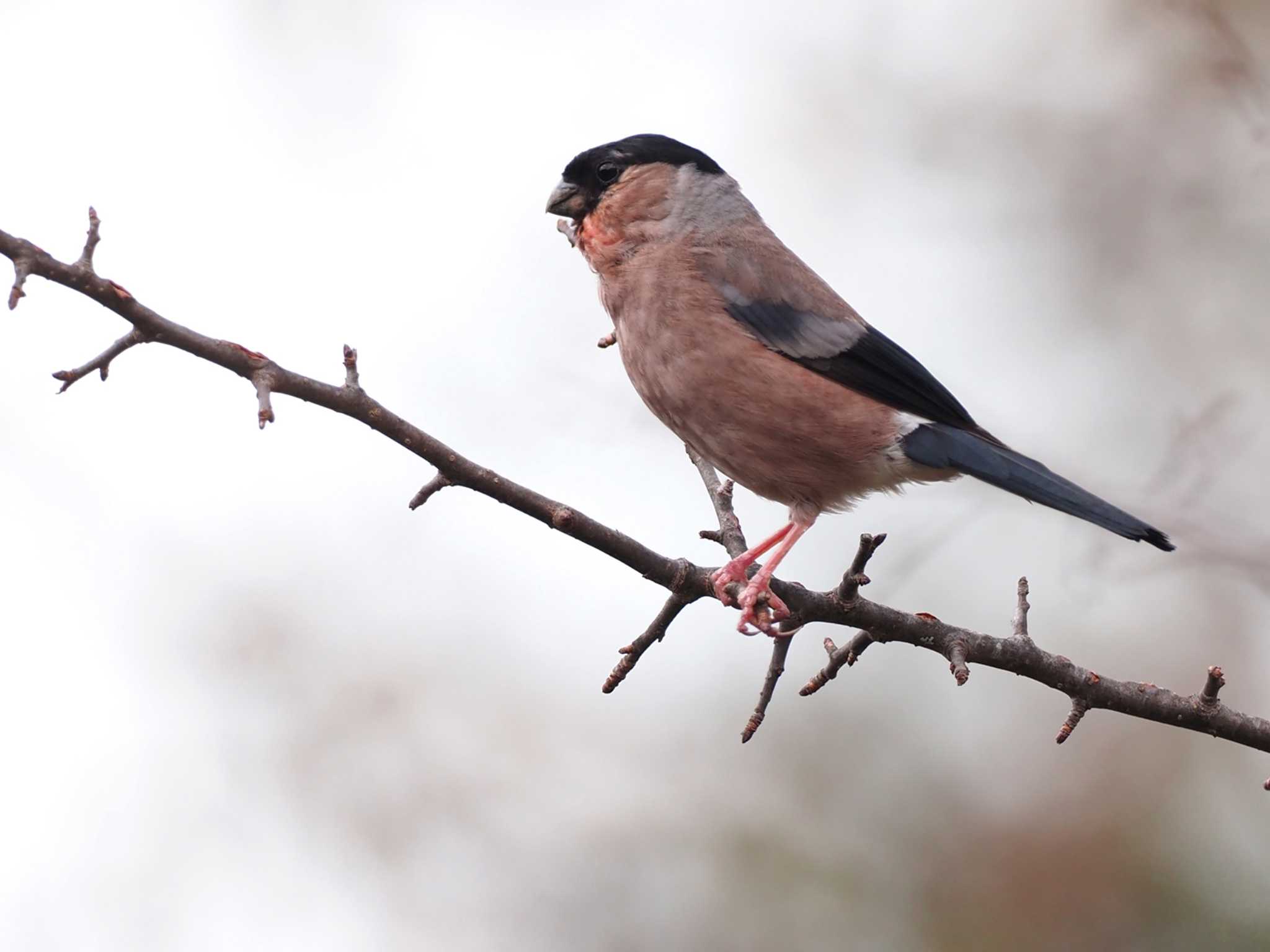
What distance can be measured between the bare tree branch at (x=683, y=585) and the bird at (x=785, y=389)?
24.6 inches

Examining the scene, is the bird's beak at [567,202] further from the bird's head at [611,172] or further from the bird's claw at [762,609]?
the bird's claw at [762,609]

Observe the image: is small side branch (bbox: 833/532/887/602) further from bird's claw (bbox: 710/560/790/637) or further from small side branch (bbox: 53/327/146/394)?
small side branch (bbox: 53/327/146/394)

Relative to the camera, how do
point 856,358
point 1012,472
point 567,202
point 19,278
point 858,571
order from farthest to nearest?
point 567,202 → point 856,358 → point 1012,472 → point 858,571 → point 19,278

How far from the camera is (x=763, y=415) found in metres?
4.90

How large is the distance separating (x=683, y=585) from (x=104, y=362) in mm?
1567

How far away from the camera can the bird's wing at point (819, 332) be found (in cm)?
503

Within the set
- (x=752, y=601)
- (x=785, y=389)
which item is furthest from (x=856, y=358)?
(x=752, y=601)

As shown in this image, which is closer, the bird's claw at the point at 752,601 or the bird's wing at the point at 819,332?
the bird's claw at the point at 752,601

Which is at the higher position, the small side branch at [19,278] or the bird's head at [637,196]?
the bird's head at [637,196]

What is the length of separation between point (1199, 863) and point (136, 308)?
4884 mm

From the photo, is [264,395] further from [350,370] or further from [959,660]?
[959,660]

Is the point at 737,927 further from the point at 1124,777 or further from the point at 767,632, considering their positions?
the point at 767,632

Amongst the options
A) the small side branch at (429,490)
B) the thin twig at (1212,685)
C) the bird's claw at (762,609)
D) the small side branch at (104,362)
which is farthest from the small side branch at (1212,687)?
the small side branch at (104,362)

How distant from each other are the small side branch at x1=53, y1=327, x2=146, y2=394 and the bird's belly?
233 centimetres
